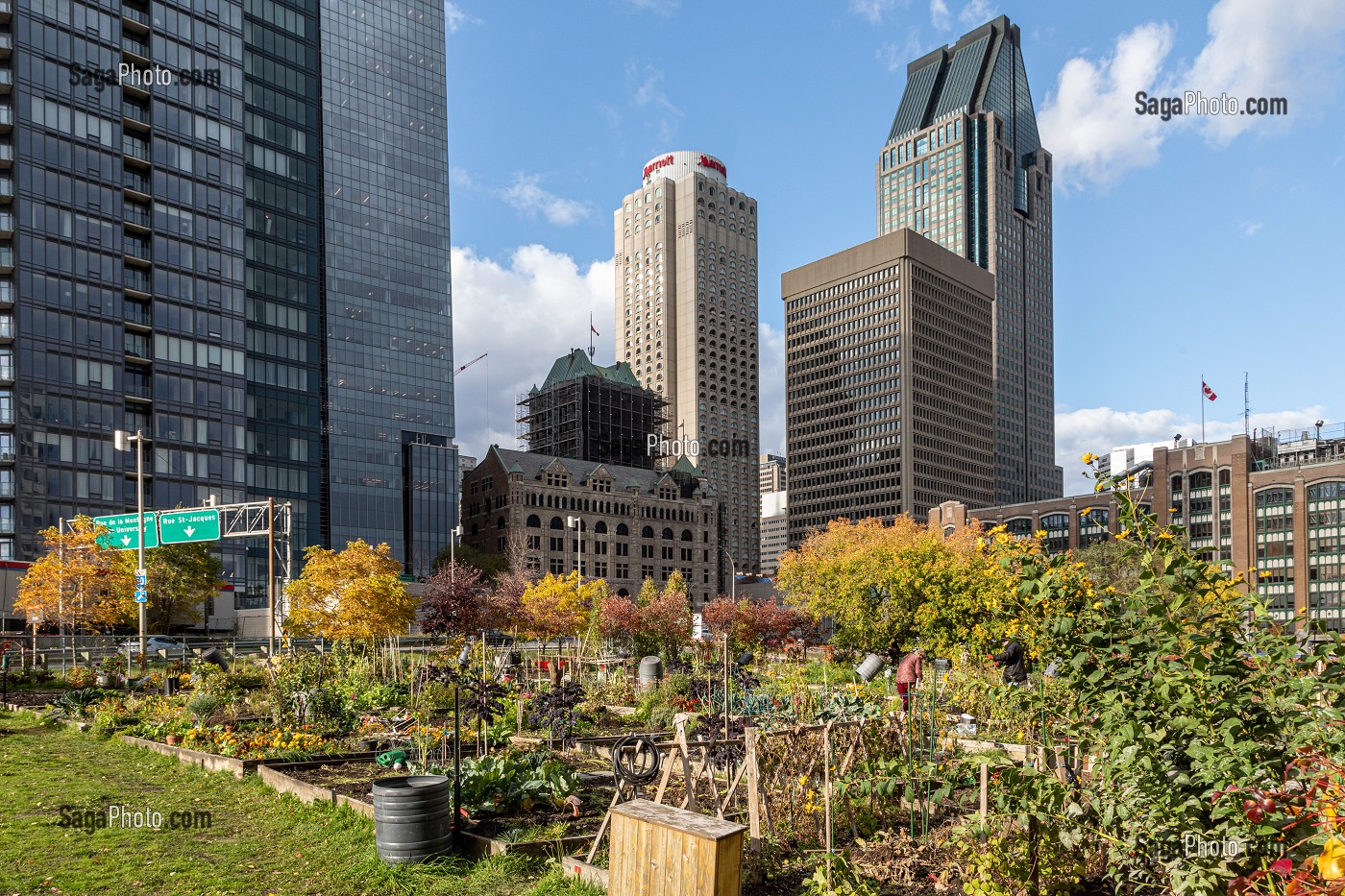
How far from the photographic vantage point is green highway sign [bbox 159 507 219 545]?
32.2 m

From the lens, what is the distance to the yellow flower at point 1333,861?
4094 millimetres

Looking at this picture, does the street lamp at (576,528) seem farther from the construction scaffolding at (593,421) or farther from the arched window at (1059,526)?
the arched window at (1059,526)

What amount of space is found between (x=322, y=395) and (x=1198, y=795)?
10936 cm

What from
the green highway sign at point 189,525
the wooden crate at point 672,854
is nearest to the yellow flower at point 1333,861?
the wooden crate at point 672,854

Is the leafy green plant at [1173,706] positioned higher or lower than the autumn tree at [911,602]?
higher

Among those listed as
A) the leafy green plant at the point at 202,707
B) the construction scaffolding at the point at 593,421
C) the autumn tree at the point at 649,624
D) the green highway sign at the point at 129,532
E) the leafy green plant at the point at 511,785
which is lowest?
the autumn tree at the point at 649,624

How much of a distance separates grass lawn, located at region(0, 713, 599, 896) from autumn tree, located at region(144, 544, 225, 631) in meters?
45.0

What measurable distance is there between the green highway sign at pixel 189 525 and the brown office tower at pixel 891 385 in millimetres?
154187

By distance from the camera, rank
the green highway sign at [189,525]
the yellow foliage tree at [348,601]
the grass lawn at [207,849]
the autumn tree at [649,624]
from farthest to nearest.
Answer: the yellow foliage tree at [348,601] < the autumn tree at [649,624] < the green highway sign at [189,525] < the grass lawn at [207,849]

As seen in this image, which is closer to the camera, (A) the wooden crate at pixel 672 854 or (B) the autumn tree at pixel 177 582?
(A) the wooden crate at pixel 672 854

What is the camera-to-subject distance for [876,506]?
180m

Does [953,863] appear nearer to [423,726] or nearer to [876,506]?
[423,726]

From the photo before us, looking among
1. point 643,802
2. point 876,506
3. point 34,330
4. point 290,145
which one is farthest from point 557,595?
point 876,506

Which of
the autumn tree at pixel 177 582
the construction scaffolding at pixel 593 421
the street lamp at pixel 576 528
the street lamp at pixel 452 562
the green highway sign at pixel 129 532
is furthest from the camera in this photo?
the construction scaffolding at pixel 593 421
